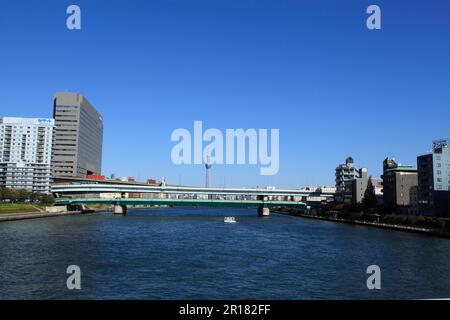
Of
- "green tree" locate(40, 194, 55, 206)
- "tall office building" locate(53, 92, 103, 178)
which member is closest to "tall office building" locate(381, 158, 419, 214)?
"green tree" locate(40, 194, 55, 206)

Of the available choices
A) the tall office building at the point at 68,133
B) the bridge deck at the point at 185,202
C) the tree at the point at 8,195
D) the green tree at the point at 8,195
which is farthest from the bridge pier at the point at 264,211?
the tall office building at the point at 68,133

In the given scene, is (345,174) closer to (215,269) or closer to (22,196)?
(22,196)

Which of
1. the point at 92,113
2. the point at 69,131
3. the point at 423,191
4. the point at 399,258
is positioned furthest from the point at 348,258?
the point at 92,113

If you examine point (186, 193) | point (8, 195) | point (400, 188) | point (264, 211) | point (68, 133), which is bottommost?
point (264, 211)

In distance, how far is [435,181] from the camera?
62531 millimetres

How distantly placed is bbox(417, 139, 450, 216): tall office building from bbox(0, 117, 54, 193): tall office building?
98.6 m

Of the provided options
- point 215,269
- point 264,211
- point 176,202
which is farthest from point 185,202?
point 215,269

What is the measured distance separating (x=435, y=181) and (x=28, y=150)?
109807 mm

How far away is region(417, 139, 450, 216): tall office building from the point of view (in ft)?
202

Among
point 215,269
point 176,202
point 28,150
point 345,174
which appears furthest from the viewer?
point 28,150

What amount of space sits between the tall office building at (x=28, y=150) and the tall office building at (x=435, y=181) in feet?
323

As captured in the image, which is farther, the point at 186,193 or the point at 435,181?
the point at 186,193

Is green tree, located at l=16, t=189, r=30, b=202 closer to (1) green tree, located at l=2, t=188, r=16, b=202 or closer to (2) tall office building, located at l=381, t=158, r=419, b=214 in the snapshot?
(1) green tree, located at l=2, t=188, r=16, b=202
